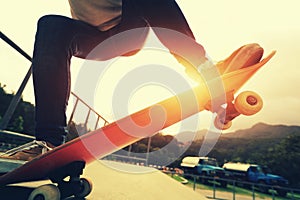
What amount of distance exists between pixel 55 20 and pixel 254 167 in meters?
25.4

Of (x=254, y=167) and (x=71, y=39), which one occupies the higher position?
(x=71, y=39)

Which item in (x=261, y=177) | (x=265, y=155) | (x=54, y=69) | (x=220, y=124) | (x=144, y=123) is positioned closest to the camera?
(x=54, y=69)

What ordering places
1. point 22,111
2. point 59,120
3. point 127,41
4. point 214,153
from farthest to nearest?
point 214,153 < point 22,111 < point 127,41 < point 59,120

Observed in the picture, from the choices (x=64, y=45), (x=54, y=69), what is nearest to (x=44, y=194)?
(x=54, y=69)

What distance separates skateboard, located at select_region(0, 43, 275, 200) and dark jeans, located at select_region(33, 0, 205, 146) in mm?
116

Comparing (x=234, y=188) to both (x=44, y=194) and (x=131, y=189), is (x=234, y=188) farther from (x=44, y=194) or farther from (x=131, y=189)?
(x=44, y=194)

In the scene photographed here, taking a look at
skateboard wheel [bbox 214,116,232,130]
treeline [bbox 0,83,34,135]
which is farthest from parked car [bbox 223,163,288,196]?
treeline [bbox 0,83,34,135]

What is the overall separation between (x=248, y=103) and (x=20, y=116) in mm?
40117

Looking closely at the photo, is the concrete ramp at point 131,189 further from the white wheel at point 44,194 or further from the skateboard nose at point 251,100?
the skateboard nose at point 251,100

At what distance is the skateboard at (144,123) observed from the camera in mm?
1085

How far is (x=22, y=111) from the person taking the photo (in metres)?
38.5

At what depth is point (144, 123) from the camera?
1.21 m

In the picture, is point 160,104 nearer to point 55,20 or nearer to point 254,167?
point 55,20

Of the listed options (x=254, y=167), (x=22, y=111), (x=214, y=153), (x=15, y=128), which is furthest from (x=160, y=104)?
(x=214, y=153)
